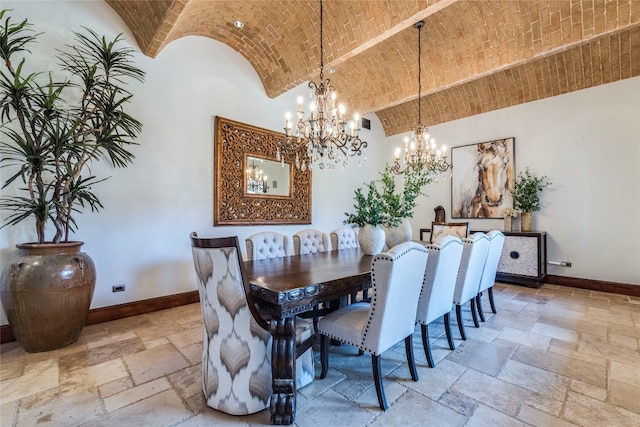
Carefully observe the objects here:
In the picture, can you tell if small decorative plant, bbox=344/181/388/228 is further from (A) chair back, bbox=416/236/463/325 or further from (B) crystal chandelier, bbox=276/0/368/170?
(A) chair back, bbox=416/236/463/325

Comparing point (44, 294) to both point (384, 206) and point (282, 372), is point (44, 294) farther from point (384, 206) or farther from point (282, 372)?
point (384, 206)

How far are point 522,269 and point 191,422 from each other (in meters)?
4.92

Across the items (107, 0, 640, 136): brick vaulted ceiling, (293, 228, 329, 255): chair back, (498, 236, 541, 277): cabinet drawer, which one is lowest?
(498, 236, 541, 277): cabinet drawer

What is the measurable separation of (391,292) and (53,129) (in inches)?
117

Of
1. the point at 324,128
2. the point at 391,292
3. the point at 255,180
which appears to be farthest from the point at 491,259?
the point at 255,180

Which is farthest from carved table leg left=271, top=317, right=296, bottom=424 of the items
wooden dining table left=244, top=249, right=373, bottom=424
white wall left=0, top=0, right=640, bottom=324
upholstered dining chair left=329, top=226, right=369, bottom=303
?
white wall left=0, top=0, right=640, bottom=324

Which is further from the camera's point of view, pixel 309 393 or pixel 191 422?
pixel 309 393

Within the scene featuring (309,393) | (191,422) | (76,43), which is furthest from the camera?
(76,43)

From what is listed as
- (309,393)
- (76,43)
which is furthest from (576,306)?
(76,43)

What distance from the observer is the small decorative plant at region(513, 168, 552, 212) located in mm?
4582

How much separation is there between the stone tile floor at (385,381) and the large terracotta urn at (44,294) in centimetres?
15

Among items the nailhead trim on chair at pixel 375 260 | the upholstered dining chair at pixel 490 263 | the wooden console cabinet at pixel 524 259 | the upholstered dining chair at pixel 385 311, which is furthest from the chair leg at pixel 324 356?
the wooden console cabinet at pixel 524 259

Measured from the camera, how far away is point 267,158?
173 inches

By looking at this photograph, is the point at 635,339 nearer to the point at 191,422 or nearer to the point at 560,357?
the point at 560,357
